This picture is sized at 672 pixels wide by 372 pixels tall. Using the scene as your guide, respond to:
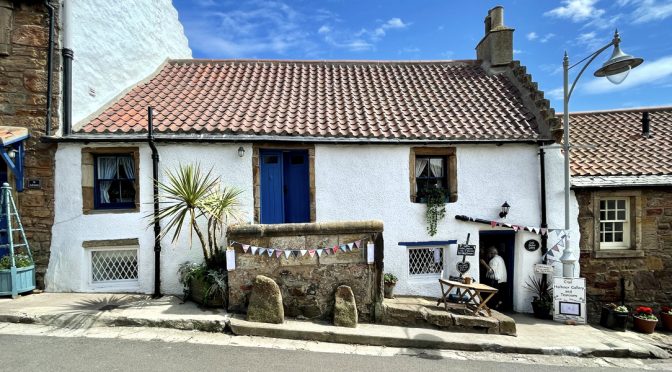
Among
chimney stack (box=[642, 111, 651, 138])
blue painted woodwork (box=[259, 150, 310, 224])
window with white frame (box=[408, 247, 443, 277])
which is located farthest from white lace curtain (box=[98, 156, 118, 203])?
chimney stack (box=[642, 111, 651, 138])

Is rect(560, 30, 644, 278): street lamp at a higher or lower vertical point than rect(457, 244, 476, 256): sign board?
higher

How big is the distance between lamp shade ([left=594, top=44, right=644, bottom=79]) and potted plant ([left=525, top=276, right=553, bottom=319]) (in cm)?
451

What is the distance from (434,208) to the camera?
729 cm

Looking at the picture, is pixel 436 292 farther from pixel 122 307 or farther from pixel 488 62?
pixel 488 62

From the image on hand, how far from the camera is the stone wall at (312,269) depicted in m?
5.86

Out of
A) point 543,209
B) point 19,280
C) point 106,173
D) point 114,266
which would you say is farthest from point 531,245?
point 19,280

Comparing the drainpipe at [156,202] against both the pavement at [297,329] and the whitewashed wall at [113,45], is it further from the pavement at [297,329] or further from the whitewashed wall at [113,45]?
the whitewashed wall at [113,45]

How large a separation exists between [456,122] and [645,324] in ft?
19.4

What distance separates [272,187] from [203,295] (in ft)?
8.72

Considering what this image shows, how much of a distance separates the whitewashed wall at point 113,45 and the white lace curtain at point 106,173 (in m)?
1.06

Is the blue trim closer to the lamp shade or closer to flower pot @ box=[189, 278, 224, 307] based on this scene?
flower pot @ box=[189, 278, 224, 307]

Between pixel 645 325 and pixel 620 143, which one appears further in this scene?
pixel 620 143

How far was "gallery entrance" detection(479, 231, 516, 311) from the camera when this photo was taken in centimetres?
781

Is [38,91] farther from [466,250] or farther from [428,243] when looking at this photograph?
[466,250]
